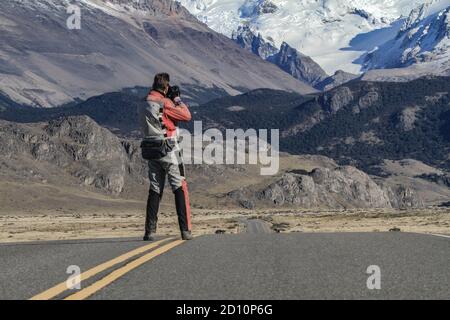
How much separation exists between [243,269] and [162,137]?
22.1ft

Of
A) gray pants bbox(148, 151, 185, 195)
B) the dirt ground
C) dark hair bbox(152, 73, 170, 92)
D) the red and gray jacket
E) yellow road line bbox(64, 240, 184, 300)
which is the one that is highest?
dark hair bbox(152, 73, 170, 92)

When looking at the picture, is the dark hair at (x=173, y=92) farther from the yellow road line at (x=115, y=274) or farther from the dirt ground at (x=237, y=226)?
the dirt ground at (x=237, y=226)

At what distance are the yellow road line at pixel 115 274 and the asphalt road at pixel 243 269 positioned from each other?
0.05ft

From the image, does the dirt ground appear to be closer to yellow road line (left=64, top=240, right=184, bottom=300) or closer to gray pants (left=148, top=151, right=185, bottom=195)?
gray pants (left=148, top=151, right=185, bottom=195)

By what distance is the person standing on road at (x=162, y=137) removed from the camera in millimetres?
18547

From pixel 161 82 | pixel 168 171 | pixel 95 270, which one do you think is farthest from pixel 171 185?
pixel 95 270

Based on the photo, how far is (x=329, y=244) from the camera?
17.2m

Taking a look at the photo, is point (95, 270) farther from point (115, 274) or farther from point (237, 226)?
point (237, 226)

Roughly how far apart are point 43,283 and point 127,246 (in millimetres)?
6089

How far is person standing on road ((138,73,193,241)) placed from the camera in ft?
60.8

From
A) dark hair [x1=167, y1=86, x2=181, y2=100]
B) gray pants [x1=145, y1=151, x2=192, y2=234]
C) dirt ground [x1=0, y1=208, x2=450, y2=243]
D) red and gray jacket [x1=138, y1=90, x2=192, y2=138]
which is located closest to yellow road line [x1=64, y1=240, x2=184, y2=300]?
gray pants [x1=145, y1=151, x2=192, y2=234]

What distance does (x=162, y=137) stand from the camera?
18734 millimetres

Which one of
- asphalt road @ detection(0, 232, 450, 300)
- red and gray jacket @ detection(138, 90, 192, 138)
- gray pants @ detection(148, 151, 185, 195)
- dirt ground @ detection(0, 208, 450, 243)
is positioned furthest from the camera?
dirt ground @ detection(0, 208, 450, 243)
